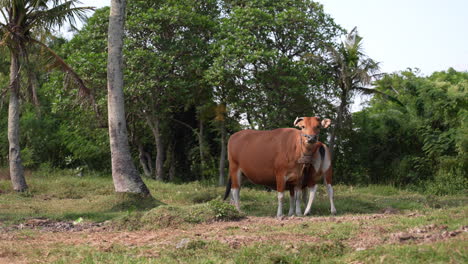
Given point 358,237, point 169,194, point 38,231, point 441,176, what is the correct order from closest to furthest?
point 358,237
point 38,231
point 169,194
point 441,176

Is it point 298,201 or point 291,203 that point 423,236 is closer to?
point 298,201

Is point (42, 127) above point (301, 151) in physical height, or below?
above

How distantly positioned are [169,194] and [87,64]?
722cm

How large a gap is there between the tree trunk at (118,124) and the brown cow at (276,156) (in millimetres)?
2814

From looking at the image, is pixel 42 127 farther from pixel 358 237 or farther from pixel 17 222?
pixel 358 237

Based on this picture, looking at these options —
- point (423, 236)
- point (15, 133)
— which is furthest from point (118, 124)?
point (423, 236)

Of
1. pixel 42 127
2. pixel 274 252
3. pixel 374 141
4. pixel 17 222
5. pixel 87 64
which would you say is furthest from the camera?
pixel 42 127

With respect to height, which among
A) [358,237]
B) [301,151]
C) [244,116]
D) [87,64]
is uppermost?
[87,64]

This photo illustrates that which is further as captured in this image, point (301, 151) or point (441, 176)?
point (441, 176)

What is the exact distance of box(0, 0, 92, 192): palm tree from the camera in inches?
668

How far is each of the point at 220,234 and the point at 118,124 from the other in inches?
269

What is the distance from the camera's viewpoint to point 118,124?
571 inches

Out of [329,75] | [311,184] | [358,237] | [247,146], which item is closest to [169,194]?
[247,146]

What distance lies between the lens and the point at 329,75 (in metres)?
21.6
